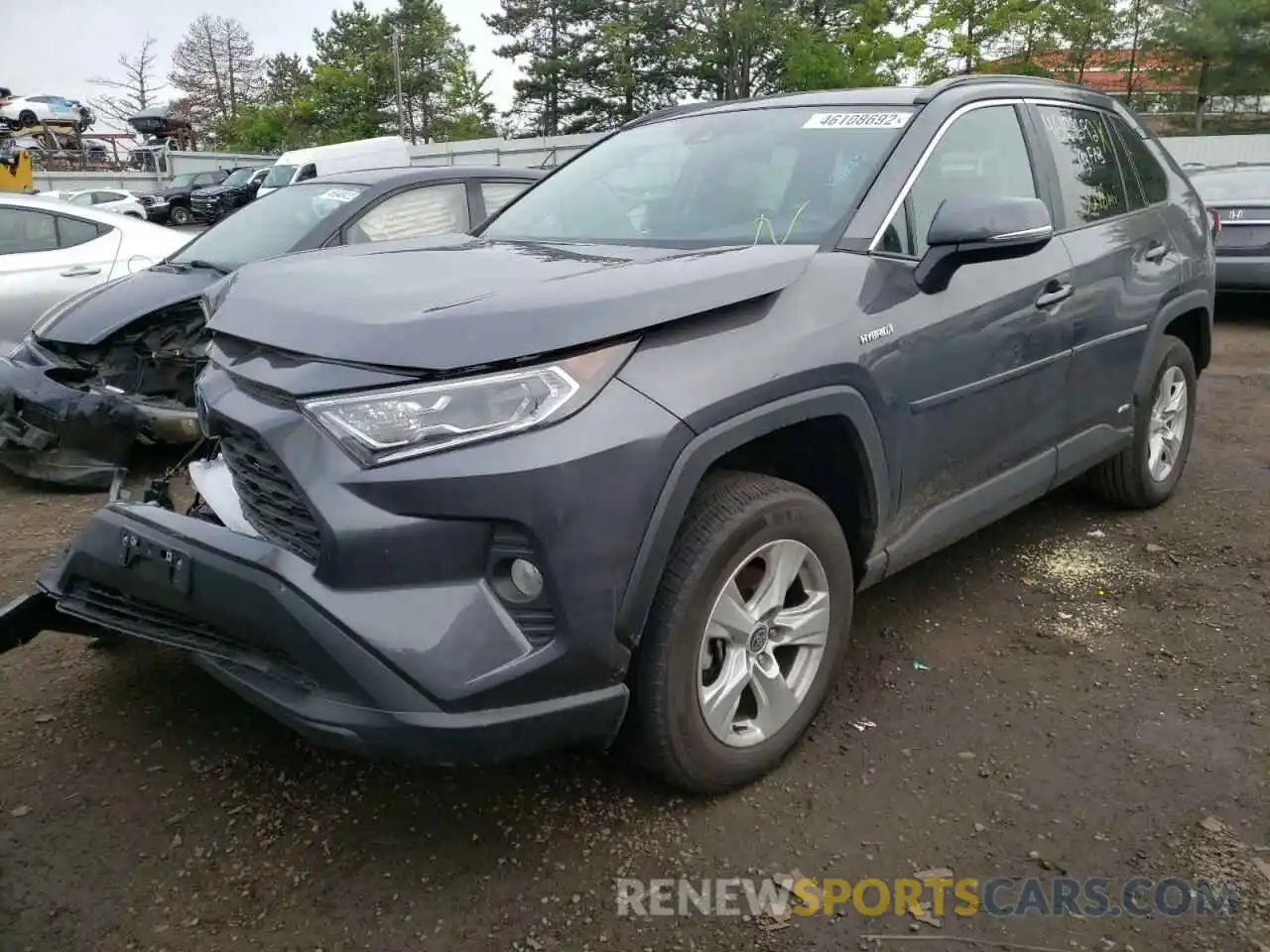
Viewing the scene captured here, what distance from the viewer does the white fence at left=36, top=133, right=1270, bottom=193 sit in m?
25.4

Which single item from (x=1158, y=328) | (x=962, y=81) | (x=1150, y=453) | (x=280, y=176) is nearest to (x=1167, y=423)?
(x=1150, y=453)

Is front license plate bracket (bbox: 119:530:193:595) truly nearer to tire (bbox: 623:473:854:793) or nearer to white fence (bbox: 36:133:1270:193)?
tire (bbox: 623:473:854:793)

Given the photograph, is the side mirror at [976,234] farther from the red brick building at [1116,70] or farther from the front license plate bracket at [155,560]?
the red brick building at [1116,70]

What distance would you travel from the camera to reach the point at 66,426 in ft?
15.8

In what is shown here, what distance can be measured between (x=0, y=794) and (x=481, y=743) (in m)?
1.49

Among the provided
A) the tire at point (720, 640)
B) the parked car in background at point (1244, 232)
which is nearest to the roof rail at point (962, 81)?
the tire at point (720, 640)

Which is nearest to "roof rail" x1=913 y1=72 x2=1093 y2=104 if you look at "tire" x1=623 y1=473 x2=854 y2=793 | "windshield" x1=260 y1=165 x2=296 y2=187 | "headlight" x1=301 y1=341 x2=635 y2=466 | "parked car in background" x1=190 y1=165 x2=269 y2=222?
"tire" x1=623 y1=473 x2=854 y2=793

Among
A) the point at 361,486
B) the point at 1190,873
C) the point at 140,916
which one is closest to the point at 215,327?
the point at 361,486

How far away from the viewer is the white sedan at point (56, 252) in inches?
266

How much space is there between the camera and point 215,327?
2.51 meters

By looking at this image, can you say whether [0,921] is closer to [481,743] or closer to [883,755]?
[481,743]

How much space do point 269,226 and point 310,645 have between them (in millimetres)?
4595

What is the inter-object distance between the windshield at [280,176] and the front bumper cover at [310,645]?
843 inches

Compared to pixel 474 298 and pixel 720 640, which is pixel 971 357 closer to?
pixel 720 640
